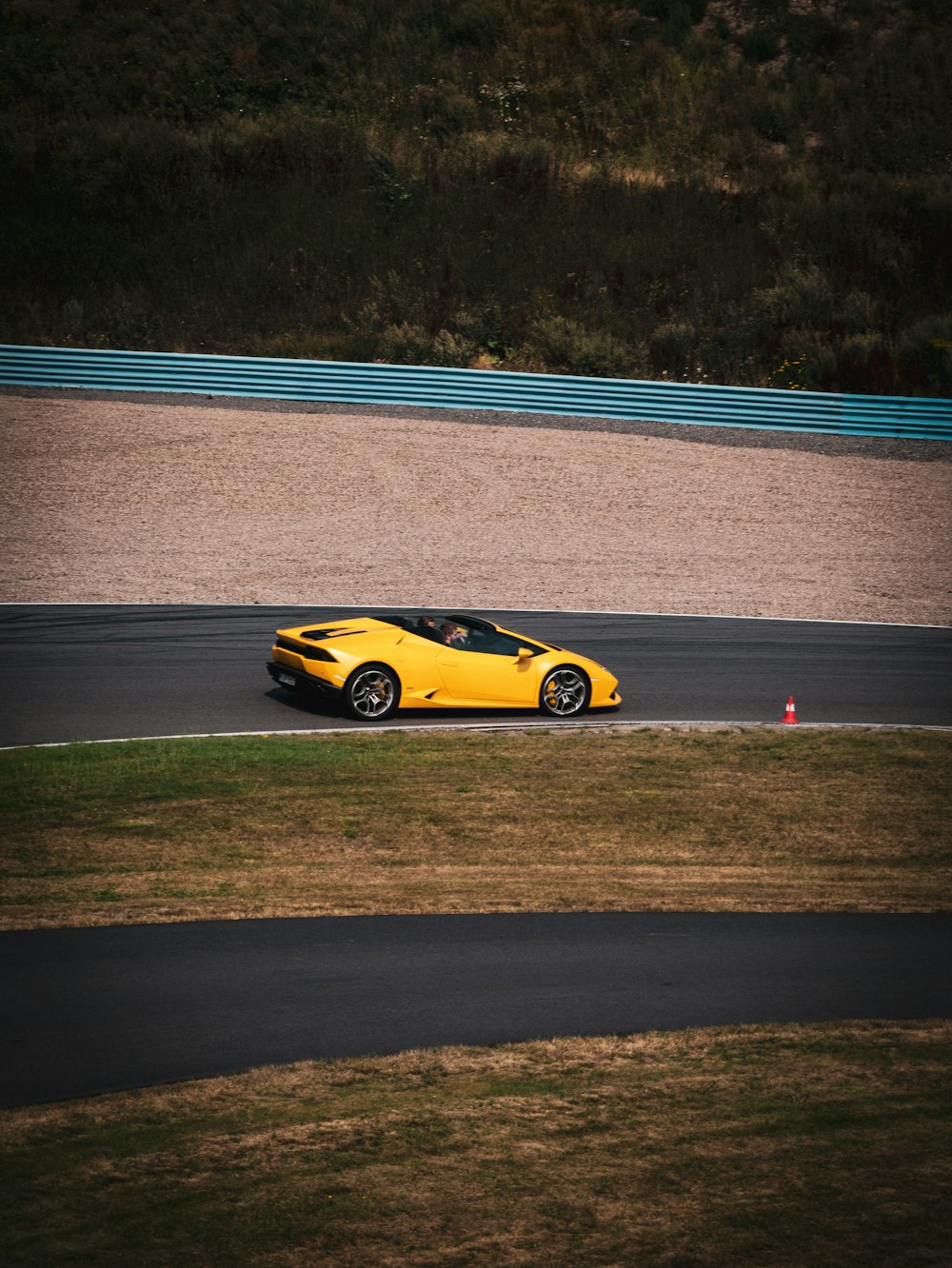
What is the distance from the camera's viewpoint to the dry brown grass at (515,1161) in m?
5.52

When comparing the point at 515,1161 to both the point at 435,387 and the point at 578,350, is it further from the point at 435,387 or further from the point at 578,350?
the point at 578,350

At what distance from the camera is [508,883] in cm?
1044

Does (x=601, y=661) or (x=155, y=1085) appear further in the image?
(x=601, y=661)

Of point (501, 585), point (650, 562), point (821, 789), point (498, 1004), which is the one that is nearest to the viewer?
point (498, 1004)

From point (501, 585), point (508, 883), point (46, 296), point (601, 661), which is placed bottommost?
point (508, 883)

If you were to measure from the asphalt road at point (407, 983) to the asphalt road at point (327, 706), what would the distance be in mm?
5850

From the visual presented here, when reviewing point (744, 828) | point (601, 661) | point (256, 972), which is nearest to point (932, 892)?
point (744, 828)

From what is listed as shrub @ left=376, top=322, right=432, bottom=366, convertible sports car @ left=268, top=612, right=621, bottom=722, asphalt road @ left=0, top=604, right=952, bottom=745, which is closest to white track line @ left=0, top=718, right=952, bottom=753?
asphalt road @ left=0, top=604, right=952, bottom=745

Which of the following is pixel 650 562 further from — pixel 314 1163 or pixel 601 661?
pixel 314 1163

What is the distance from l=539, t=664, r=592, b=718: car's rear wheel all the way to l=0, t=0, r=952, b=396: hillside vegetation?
1805cm

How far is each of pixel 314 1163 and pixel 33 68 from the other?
43294mm

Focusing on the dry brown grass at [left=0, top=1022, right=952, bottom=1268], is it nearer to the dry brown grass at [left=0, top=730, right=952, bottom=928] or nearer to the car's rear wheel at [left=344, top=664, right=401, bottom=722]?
the dry brown grass at [left=0, top=730, right=952, bottom=928]

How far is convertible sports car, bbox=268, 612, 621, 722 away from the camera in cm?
1493

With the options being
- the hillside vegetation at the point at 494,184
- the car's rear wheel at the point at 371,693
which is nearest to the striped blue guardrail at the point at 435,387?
the hillside vegetation at the point at 494,184
